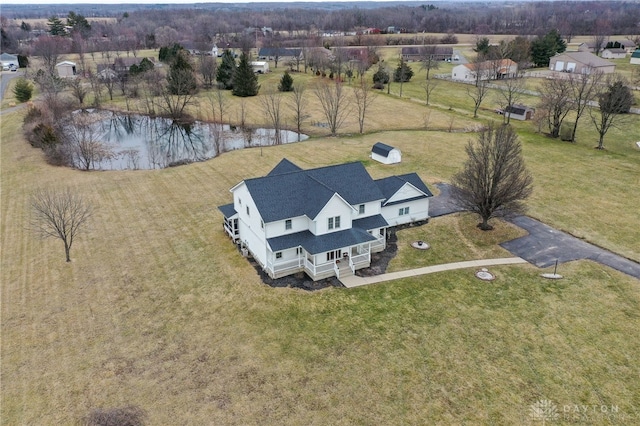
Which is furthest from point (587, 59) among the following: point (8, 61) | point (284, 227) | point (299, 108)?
point (8, 61)

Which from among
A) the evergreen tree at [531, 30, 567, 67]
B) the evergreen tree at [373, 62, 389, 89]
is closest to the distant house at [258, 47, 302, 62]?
the evergreen tree at [373, 62, 389, 89]

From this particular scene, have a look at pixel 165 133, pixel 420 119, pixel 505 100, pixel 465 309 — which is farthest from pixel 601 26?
pixel 465 309

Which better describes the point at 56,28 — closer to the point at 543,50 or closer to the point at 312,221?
the point at 543,50

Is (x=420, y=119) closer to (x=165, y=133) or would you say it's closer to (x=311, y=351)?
(x=165, y=133)

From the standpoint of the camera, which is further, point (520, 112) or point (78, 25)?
point (78, 25)

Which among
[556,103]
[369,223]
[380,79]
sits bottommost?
[369,223]

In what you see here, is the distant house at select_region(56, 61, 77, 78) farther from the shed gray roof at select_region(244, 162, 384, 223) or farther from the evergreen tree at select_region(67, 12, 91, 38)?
the shed gray roof at select_region(244, 162, 384, 223)

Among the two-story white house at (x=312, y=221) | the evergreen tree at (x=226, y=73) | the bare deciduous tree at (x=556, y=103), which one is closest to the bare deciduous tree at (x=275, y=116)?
the evergreen tree at (x=226, y=73)
